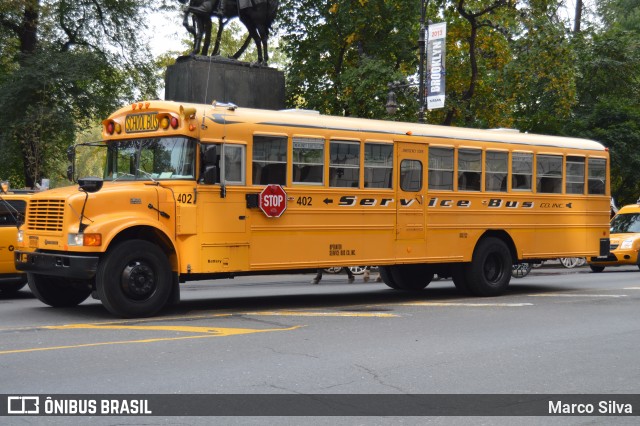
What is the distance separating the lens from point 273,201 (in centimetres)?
1340

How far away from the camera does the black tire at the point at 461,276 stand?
53.9 ft

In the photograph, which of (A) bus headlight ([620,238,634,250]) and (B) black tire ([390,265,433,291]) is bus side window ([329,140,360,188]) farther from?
(A) bus headlight ([620,238,634,250])

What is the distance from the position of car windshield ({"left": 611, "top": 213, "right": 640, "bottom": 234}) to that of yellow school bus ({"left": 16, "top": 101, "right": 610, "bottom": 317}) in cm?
1027

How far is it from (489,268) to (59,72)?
21.3m

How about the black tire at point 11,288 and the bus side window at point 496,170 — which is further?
the bus side window at point 496,170

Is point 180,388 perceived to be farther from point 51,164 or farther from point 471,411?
point 51,164

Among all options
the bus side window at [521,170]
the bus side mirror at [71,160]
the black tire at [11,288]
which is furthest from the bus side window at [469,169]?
the black tire at [11,288]

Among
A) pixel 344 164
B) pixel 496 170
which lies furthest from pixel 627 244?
pixel 344 164

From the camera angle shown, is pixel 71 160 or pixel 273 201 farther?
pixel 71 160

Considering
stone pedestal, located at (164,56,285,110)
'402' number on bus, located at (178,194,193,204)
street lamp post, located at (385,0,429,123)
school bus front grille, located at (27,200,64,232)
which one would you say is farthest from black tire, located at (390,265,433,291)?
street lamp post, located at (385,0,429,123)

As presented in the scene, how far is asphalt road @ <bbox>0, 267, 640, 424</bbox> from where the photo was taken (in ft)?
25.9

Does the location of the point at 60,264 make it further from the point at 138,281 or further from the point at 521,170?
the point at 521,170

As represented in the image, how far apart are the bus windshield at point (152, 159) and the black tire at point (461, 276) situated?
5987 millimetres

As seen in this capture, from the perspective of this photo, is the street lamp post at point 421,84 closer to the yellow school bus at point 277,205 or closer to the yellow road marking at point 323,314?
the yellow school bus at point 277,205
